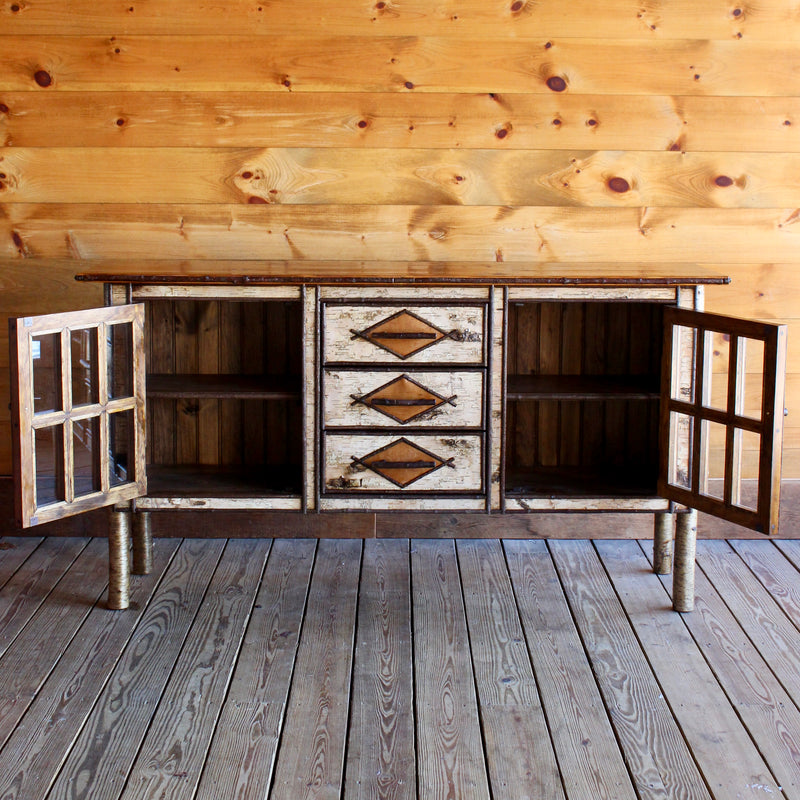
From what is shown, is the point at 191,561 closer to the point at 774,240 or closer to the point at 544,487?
the point at 544,487

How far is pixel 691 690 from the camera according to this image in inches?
83.4

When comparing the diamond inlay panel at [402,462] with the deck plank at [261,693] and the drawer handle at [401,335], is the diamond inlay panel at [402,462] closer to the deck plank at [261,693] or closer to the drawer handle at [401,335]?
the drawer handle at [401,335]

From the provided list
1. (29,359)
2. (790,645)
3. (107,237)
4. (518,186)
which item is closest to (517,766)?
(790,645)

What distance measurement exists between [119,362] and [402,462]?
0.82m

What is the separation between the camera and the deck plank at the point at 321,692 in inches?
69.9

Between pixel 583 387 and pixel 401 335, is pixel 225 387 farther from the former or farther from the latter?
pixel 583 387

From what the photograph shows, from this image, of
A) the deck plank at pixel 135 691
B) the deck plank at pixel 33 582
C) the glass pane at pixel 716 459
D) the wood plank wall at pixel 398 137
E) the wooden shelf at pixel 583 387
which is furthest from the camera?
the glass pane at pixel 716 459

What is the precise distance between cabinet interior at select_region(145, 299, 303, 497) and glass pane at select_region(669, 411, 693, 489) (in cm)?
112

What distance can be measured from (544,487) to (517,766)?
1.05m

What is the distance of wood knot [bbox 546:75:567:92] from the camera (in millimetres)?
2918

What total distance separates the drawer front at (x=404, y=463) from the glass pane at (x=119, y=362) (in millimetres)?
566


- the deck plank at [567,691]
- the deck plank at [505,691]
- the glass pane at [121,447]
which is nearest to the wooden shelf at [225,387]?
the glass pane at [121,447]

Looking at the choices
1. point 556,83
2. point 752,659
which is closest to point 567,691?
point 752,659

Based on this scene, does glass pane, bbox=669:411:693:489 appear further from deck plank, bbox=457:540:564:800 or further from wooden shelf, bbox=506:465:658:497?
deck plank, bbox=457:540:564:800
